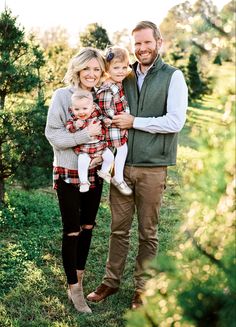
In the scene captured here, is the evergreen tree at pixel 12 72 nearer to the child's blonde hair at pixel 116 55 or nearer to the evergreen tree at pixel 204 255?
the child's blonde hair at pixel 116 55

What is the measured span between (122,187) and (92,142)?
42 cm

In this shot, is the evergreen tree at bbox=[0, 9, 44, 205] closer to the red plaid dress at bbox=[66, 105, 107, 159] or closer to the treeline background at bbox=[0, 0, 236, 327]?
the treeline background at bbox=[0, 0, 236, 327]

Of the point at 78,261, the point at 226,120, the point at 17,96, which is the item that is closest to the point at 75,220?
the point at 78,261

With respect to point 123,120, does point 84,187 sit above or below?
below

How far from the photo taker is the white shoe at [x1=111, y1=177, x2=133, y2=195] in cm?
362

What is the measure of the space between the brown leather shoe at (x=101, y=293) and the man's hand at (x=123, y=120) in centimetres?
140

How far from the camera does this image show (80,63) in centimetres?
334

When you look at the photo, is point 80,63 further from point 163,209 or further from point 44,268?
point 163,209

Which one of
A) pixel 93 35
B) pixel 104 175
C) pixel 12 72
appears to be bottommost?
pixel 104 175

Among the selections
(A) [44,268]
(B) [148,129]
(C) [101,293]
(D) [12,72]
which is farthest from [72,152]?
(D) [12,72]

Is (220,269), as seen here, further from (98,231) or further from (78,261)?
(98,231)

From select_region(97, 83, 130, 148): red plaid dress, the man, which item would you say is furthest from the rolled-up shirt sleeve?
select_region(97, 83, 130, 148): red plaid dress

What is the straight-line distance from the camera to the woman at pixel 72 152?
3381mm

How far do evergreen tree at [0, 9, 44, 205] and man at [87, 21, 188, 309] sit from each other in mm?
2380
